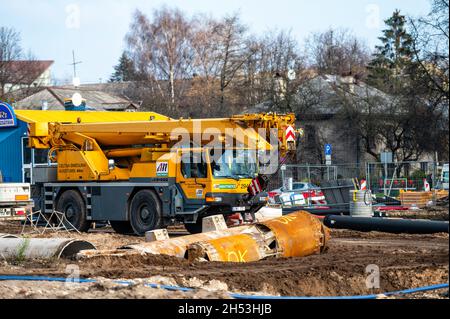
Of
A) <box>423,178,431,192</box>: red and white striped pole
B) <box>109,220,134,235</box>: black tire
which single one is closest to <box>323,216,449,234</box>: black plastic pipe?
<box>109,220,134,235</box>: black tire

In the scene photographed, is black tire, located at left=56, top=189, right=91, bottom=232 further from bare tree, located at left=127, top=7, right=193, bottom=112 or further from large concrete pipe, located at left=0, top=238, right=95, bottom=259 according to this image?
bare tree, located at left=127, top=7, right=193, bottom=112

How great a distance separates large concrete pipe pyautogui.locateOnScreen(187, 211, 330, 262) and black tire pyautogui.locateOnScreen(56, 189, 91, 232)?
8844mm

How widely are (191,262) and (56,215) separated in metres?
10.7

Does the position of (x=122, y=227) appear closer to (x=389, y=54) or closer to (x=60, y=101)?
(x=60, y=101)

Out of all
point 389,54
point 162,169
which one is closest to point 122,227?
point 162,169

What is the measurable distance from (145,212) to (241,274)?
10077 millimetres

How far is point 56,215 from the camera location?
2458cm

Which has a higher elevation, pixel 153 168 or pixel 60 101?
pixel 60 101

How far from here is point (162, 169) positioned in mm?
22172

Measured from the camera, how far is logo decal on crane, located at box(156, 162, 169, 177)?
22.1 metres

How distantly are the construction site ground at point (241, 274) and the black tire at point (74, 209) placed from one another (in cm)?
Answer: 870

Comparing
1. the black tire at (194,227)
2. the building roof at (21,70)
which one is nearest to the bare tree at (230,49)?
the building roof at (21,70)

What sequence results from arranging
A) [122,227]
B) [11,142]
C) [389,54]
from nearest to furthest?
[122,227] → [11,142] → [389,54]

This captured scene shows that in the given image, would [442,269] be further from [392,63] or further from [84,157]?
[392,63]
